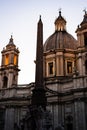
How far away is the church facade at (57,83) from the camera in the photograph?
31.6 m

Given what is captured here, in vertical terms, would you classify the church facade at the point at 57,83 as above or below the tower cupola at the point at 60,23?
below

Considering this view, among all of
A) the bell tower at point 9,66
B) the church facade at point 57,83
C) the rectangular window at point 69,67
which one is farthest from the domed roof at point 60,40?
the bell tower at point 9,66

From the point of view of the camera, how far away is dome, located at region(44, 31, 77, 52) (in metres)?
39.5

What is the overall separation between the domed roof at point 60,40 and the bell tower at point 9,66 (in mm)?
4783

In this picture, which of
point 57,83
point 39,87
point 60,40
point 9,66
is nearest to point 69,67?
point 60,40

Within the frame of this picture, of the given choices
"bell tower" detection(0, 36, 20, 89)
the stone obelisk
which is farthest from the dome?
the stone obelisk

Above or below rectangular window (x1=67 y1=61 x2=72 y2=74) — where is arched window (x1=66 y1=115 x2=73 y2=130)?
below

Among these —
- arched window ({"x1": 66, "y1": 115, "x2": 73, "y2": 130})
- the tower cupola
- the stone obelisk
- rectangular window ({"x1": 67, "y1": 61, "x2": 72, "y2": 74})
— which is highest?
the tower cupola

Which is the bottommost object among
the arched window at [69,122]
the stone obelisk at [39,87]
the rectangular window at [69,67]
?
the arched window at [69,122]

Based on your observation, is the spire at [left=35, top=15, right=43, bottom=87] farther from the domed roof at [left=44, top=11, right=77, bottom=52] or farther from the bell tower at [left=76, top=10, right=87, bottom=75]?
the domed roof at [left=44, top=11, right=77, bottom=52]

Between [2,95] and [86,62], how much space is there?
12745mm

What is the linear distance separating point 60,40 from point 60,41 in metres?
0.22

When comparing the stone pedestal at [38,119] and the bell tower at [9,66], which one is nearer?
the stone pedestal at [38,119]

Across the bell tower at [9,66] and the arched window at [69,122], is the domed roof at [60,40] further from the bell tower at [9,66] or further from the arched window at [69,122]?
the arched window at [69,122]
